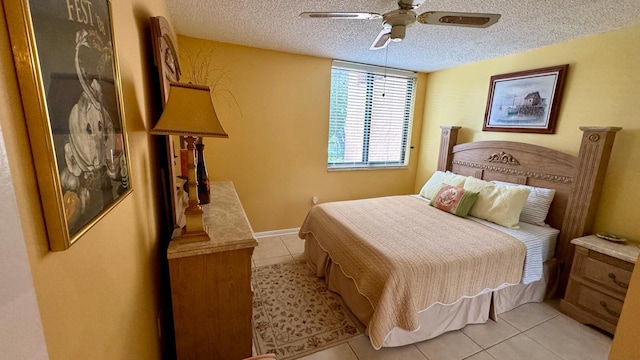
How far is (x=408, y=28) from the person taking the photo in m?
2.11

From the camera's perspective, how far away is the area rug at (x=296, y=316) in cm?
176

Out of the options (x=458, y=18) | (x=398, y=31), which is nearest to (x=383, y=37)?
(x=398, y=31)

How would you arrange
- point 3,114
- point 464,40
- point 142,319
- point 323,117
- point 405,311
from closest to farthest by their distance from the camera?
point 3,114 → point 142,319 → point 405,311 → point 464,40 → point 323,117

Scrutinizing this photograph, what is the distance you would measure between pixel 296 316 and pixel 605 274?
92.2 inches

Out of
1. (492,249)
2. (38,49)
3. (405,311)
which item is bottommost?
(405,311)

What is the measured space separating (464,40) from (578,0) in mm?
854

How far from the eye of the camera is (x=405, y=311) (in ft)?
5.24

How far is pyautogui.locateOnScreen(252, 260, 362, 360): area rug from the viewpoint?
1.76 metres

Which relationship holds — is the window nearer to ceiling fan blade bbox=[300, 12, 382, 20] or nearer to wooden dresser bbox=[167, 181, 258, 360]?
ceiling fan blade bbox=[300, 12, 382, 20]

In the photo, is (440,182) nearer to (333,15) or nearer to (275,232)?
(275,232)

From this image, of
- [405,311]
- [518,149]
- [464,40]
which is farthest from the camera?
[518,149]

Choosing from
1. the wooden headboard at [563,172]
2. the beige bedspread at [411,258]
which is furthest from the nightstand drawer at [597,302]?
the beige bedspread at [411,258]

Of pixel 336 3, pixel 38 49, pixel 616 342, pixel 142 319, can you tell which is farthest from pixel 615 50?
pixel 142 319

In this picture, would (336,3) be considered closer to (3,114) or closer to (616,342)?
(3,114)
